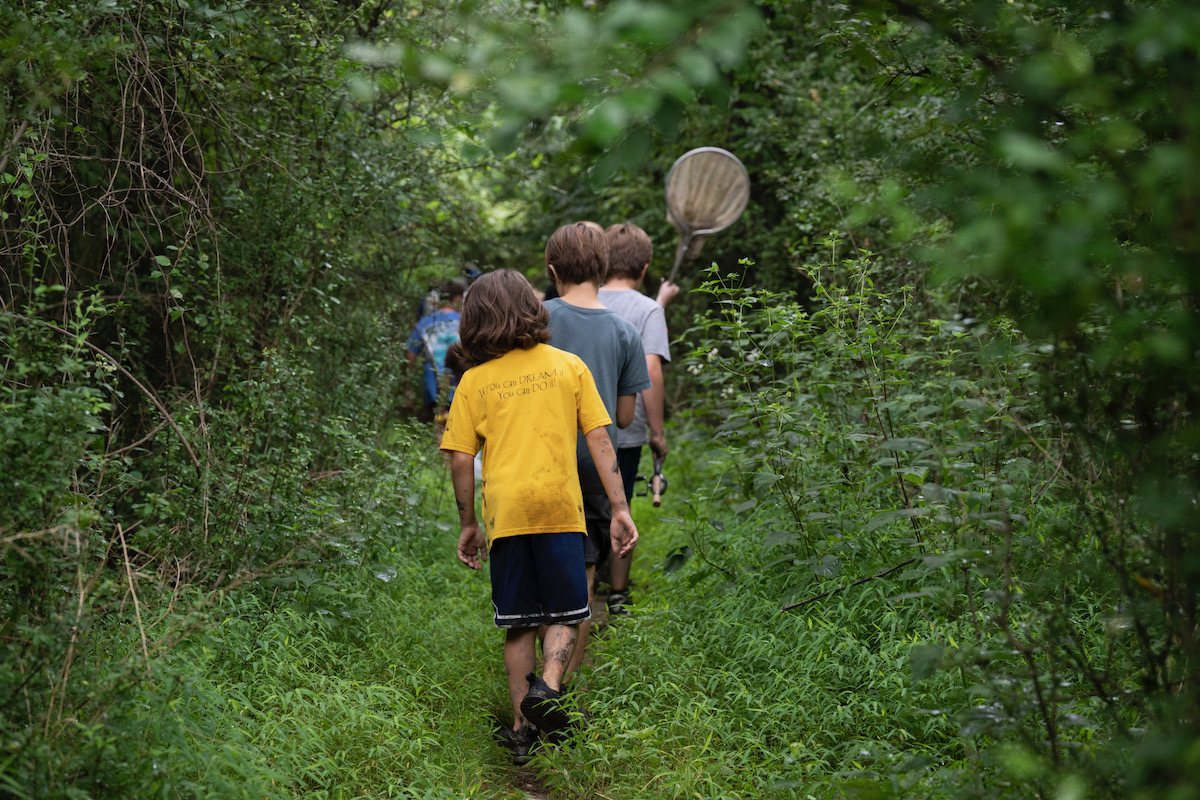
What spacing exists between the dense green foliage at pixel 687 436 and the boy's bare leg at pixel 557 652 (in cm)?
23

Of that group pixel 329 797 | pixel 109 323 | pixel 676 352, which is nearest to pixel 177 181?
pixel 109 323

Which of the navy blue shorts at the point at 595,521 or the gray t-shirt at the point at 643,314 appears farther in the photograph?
the gray t-shirt at the point at 643,314

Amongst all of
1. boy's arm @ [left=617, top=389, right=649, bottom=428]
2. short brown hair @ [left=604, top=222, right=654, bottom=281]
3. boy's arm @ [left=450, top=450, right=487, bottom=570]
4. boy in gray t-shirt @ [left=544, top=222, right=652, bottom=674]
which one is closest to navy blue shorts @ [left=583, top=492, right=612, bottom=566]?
boy in gray t-shirt @ [left=544, top=222, right=652, bottom=674]

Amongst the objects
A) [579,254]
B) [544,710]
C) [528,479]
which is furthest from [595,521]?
[579,254]

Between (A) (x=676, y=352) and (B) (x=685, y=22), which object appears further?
(A) (x=676, y=352)

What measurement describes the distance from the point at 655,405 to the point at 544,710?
6.73 feet

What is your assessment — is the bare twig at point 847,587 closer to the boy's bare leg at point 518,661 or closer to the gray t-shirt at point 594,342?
the gray t-shirt at point 594,342

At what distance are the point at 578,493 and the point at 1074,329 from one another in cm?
217

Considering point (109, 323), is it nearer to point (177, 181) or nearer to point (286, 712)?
point (177, 181)

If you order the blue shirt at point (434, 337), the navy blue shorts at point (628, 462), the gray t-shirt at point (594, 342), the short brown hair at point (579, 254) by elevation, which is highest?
the short brown hair at point (579, 254)

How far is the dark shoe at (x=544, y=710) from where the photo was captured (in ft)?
11.9

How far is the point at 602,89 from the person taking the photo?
171 centimetres

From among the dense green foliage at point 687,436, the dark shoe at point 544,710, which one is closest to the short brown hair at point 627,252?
the dense green foliage at point 687,436

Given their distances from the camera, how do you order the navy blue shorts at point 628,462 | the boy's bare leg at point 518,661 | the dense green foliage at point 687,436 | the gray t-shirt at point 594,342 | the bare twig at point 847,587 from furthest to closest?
the navy blue shorts at point 628,462 → the gray t-shirt at point 594,342 → the bare twig at point 847,587 → the boy's bare leg at point 518,661 → the dense green foliage at point 687,436
